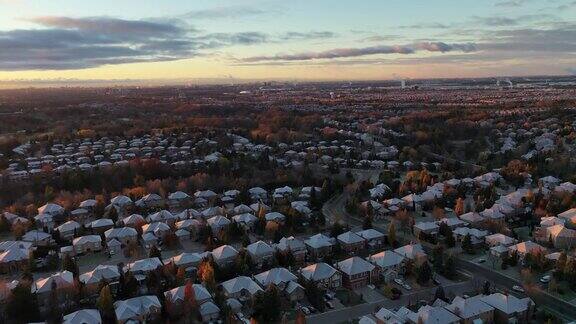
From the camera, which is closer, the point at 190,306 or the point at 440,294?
the point at 190,306

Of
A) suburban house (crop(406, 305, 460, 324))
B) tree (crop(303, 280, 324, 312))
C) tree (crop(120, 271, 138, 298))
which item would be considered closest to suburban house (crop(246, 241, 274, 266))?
tree (crop(303, 280, 324, 312))

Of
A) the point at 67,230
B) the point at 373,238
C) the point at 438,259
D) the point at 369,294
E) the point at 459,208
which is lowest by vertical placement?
the point at 369,294

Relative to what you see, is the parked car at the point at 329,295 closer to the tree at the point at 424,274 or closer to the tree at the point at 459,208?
the tree at the point at 424,274

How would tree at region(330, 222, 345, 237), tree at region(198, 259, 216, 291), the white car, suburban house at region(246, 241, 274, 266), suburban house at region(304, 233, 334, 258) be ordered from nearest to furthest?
tree at region(198, 259, 216, 291) < the white car < suburban house at region(246, 241, 274, 266) < suburban house at region(304, 233, 334, 258) < tree at region(330, 222, 345, 237)

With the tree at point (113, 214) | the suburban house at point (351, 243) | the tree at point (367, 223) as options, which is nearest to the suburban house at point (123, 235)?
the tree at point (113, 214)

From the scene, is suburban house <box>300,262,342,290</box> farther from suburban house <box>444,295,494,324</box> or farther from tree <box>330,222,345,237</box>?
tree <box>330,222,345,237</box>

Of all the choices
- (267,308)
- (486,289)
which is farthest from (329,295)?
(486,289)

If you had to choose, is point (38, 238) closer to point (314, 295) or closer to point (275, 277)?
point (275, 277)
